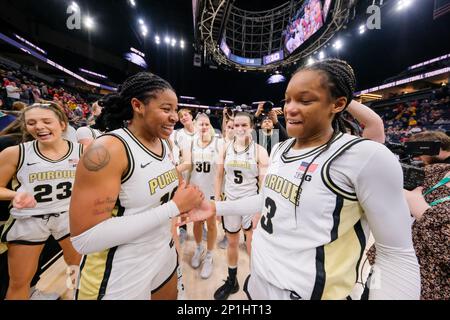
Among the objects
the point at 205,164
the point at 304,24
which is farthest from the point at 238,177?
the point at 304,24

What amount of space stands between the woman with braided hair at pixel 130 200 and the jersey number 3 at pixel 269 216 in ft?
1.39

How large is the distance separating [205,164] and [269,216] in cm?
204

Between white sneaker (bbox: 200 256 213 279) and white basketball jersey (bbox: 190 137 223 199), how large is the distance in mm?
940

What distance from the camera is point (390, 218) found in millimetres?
731

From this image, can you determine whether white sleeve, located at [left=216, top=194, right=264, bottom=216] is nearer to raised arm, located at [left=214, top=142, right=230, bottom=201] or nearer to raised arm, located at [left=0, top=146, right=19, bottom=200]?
raised arm, located at [left=214, top=142, right=230, bottom=201]

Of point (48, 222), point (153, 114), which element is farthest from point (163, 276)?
point (48, 222)

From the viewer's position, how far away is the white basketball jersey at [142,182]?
103 centimetres

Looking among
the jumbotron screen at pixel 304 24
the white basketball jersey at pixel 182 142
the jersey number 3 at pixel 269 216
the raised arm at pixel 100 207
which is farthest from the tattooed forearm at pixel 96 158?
the jumbotron screen at pixel 304 24

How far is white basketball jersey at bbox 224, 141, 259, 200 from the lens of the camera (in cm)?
243

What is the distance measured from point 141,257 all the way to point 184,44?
22999 mm

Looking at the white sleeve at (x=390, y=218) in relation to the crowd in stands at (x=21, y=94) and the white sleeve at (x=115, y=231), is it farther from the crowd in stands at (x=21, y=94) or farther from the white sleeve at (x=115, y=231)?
the crowd in stands at (x=21, y=94)

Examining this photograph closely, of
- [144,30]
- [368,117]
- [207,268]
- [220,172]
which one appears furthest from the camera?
[144,30]

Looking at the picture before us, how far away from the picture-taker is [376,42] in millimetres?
14695

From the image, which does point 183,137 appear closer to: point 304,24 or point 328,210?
point 328,210
